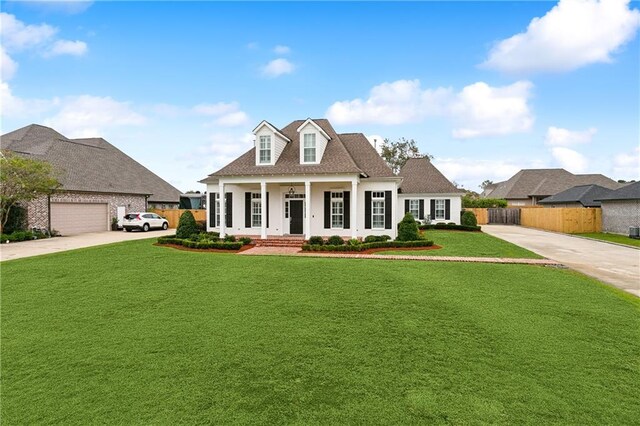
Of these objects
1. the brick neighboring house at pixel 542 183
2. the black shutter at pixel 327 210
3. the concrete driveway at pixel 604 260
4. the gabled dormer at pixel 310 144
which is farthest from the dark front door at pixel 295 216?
the brick neighboring house at pixel 542 183

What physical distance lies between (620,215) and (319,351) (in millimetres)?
26657

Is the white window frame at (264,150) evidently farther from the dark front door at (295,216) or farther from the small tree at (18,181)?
the small tree at (18,181)

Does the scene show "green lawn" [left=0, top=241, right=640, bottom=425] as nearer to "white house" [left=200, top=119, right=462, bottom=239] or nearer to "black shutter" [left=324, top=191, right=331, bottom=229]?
"white house" [left=200, top=119, right=462, bottom=239]

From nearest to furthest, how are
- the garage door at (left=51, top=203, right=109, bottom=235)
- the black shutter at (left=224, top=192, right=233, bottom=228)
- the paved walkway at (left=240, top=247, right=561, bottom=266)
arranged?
the paved walkway at (left=240, top=247, right=561, bottom=266)
the black shutter at (left=224, top=192, right=233, bottom=228)
the garage door at (left=51, top=203, right=109, bottom=235)

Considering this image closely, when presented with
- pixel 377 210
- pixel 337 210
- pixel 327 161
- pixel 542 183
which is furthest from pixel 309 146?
pixel 542 183

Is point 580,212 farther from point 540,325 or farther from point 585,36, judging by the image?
point 540,325

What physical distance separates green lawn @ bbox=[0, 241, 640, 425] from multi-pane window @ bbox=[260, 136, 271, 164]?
35.2 ft

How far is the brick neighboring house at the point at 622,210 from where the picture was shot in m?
21.2

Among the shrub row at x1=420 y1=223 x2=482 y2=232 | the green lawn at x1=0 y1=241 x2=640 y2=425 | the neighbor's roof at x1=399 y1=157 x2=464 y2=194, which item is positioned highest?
the neighbor's roof at x1=399 y1=157 x2=464 y2=194

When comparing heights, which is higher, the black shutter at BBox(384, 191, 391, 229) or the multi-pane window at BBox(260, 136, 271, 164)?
the multi-pane window at BBox(260, 136, 271, 164)

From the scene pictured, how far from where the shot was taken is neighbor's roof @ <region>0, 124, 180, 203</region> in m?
25.2

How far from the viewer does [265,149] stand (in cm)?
1855

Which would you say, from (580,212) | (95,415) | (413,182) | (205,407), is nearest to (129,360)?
(95,415)

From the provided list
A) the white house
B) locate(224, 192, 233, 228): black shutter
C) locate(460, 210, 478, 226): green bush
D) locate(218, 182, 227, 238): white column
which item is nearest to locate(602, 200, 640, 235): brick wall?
locate(460, 210, 478, 226): green bush
